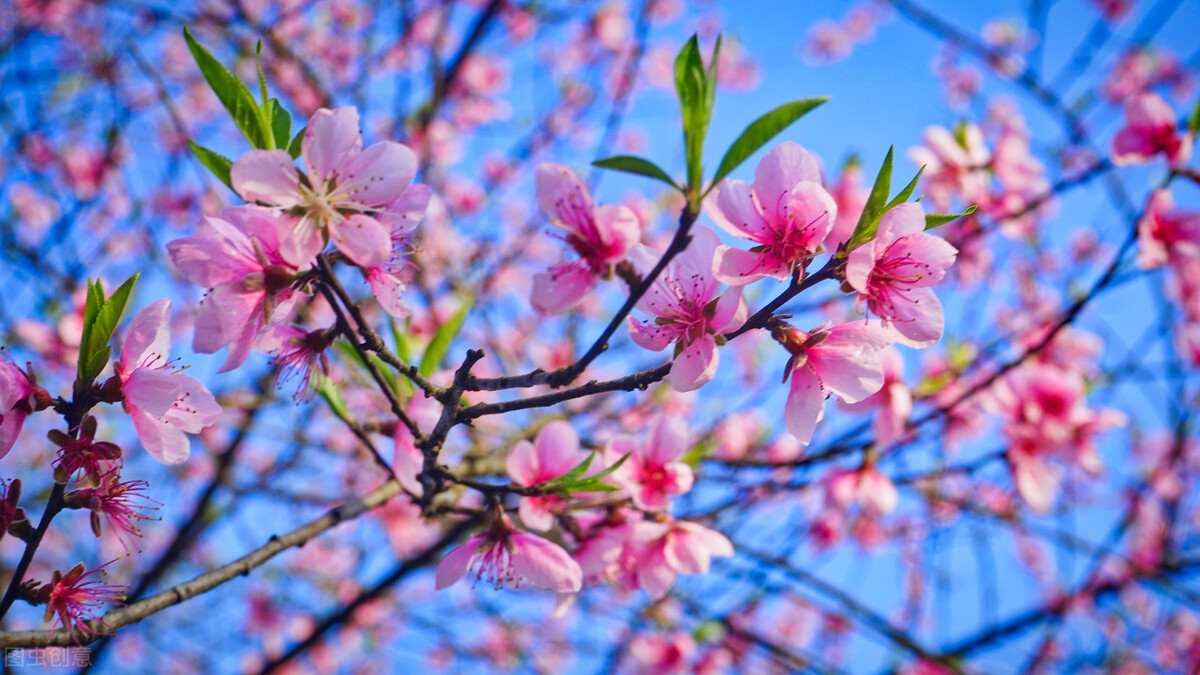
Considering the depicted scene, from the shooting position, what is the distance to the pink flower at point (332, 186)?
1.01m

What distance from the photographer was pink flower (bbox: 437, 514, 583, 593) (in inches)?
51.9

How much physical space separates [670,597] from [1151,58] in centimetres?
686

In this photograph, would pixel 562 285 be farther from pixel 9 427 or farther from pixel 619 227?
pixel 9 427

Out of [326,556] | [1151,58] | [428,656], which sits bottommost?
[428,656]

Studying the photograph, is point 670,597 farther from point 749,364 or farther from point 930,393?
point 749,364

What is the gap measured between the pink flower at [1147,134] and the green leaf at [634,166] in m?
2.07

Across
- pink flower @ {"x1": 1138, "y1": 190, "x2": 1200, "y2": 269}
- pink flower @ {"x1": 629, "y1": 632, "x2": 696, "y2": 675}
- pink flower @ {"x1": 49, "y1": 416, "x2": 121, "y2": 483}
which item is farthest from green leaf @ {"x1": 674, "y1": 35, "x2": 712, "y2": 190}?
pink flower @ {"x1": 629, "y1": 632, "x2": 696, "y2": 675}

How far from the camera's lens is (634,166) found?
40.7 inches

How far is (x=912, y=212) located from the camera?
3.28 ft

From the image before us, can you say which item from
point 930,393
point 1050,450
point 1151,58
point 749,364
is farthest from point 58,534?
point 1151,58

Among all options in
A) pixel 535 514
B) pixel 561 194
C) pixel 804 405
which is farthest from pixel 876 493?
pixel 561 194

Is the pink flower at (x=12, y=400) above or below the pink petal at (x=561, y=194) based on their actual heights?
below

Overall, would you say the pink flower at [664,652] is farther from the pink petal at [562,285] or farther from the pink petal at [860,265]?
the pink petal at [860,265]

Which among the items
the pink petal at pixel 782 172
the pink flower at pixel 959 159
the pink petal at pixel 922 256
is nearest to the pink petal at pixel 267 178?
the pink petal at pixel 782 172
